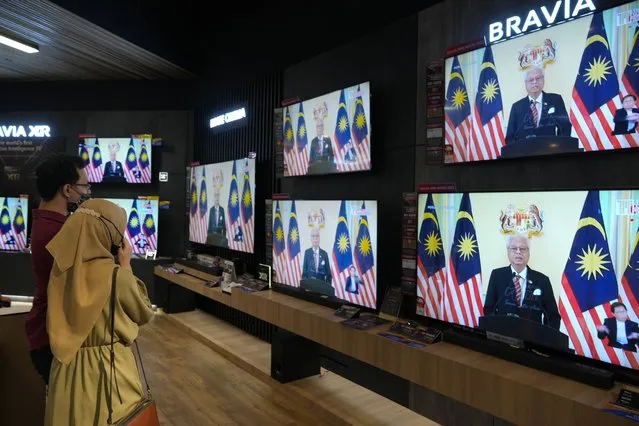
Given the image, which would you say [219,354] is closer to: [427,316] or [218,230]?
[218,230]

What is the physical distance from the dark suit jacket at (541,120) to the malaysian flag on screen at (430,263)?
591mm

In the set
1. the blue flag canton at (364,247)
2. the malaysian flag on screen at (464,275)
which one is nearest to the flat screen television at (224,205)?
the blue flag canton at (364,247)

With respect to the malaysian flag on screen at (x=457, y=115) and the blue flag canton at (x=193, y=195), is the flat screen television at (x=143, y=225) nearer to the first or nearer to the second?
the blue flag canton at (x=193, y=195)

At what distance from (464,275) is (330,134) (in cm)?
163

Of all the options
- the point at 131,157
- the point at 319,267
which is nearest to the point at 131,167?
the point at 131,157

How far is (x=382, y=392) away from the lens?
3.27 m

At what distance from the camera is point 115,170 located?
6758mm

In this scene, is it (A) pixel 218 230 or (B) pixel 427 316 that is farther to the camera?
(A) pixel 218 230

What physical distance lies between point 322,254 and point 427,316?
106 cm

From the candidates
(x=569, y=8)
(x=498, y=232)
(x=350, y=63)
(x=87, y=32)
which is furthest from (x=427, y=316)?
(x=87, y=32)

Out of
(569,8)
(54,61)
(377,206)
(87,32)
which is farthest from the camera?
(54,61)

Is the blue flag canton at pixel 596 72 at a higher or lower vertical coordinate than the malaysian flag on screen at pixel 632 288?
higher

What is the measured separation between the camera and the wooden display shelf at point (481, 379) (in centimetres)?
176

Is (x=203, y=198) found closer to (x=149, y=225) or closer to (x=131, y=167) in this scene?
(x=149, y=225)
